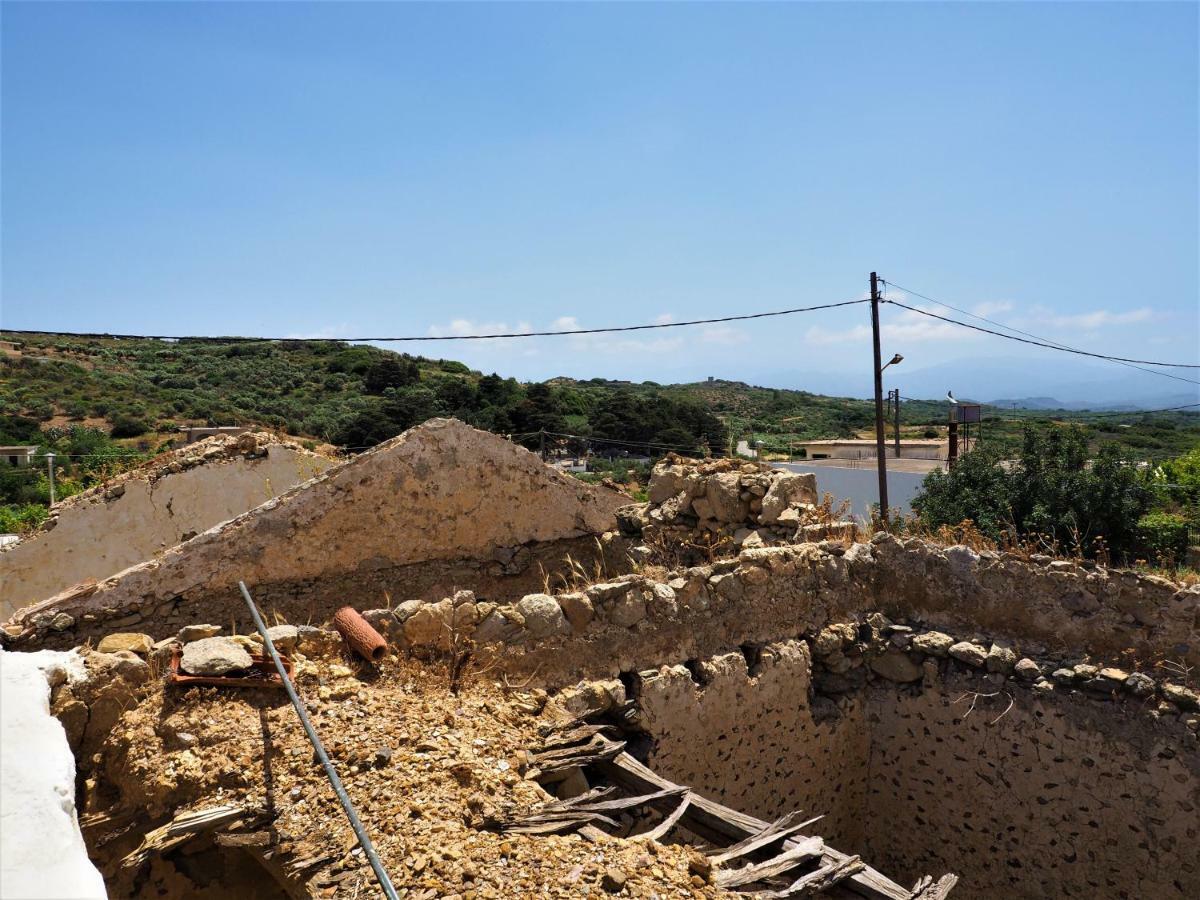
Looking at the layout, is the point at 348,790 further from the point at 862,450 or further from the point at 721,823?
the point at 862,450

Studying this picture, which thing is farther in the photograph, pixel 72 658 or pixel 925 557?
pixel 925 557

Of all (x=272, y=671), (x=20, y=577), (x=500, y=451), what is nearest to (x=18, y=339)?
(x=20, y=577)

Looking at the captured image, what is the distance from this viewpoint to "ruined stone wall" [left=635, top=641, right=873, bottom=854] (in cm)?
598

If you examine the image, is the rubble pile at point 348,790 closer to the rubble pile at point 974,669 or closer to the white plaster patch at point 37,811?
the white plaster patch at point 37,811

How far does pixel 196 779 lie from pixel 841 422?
56153mm

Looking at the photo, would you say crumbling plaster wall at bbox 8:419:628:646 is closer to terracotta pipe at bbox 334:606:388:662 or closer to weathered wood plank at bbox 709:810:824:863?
terracotta pipe at bbox 334:606:388:662

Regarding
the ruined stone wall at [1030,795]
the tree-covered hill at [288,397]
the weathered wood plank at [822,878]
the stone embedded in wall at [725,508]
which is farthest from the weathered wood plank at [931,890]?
the tree-covered hill at [288,397]

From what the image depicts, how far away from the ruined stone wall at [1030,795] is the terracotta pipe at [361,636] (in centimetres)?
456

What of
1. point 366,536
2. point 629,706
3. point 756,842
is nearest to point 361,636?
point 629,706

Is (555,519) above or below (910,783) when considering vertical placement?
above

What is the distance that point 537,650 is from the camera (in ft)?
18.4

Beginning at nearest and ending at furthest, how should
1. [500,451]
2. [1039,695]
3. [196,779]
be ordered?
[196,779]
[1039,695]
[500,451]

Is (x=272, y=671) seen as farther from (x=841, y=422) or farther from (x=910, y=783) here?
(x=841, y=422)

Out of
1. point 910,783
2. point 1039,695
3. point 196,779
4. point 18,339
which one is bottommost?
point 910,783
